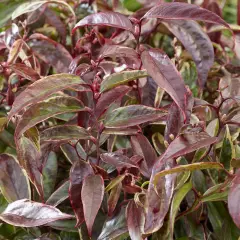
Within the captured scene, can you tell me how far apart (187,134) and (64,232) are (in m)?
0.32

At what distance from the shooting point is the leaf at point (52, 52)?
40.8 inches

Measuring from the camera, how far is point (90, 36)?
1007 millimetres

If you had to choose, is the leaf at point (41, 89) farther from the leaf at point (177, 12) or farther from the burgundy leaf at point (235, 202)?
the burgundy leaf at point (235, 202)

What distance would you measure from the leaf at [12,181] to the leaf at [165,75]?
304mm

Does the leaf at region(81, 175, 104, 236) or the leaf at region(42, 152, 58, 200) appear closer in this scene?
the leaf at region(81, 175, 104, 236)

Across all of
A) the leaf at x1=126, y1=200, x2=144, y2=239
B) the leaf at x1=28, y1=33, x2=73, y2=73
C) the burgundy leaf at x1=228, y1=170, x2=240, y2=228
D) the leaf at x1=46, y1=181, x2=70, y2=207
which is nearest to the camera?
the burgundy leaf at x1=228, y1=170, x2=240, y2=228

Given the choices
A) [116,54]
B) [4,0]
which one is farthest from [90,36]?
[4,0]

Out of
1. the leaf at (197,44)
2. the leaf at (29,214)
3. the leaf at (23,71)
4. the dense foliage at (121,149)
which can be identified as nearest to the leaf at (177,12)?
the dense foliage at (121,149)

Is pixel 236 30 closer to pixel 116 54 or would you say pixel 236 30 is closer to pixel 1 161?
pixel 116 54

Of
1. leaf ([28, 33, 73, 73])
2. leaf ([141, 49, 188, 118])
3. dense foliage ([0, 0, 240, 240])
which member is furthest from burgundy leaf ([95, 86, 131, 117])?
leaf ([28, 33, 73, 73])

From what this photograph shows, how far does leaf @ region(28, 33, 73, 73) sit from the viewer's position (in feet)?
3.40

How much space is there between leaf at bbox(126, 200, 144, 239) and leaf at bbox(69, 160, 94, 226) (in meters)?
0.07

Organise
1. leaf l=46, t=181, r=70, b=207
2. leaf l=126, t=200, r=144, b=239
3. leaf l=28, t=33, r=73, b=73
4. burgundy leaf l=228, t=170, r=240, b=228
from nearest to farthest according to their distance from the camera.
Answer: burgundy leaf l=228, t=170, r=240, b=228 < leaf l=126, t=200, r=144, b=239 < leaf l=46, t=181, r=70, b=207 < leaf l=28, t=33, r=73, b=73

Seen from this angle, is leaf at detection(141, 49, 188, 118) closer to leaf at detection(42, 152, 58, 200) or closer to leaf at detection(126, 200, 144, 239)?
leaf at detection(126, 200, 144, 239)
